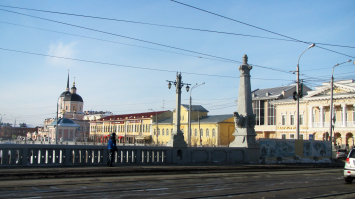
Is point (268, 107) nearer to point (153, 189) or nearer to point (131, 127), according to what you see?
point (131, 127)

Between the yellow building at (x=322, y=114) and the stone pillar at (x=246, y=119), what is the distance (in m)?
31.1

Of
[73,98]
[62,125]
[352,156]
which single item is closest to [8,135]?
[73,98]

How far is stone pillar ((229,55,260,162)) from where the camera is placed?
23.2m

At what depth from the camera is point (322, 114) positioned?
5881 cm

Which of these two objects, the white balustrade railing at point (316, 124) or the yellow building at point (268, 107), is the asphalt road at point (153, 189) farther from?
the yellow building at point (268, 107)

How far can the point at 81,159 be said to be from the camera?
17.4 metres

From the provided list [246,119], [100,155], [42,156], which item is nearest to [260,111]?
[246,119]

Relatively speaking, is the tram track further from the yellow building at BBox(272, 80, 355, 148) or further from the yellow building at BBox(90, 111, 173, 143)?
the yellow building at BBox(90, 111, 173, 143)

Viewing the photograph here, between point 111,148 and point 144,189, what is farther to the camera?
point 111,148

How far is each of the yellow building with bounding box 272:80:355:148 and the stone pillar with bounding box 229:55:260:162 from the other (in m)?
31.1

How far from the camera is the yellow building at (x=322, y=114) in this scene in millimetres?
54625

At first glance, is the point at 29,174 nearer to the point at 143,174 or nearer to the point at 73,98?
Result: the point at 143,174

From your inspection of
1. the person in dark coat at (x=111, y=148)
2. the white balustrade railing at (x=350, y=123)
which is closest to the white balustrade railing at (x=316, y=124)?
the white balustrade railing at (x=350, y=123)

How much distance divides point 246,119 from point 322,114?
40833 millimetres
